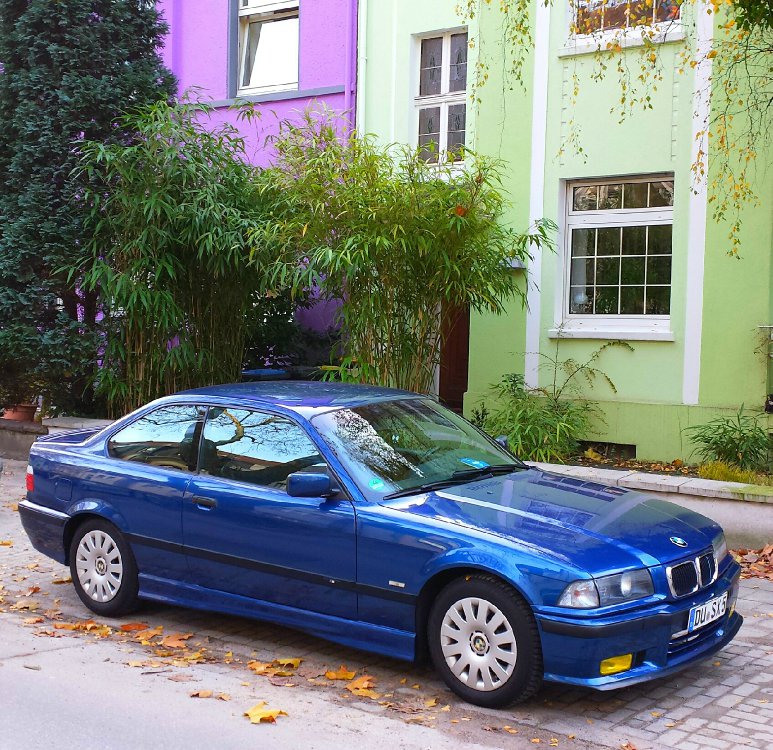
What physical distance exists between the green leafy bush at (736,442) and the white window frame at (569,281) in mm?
1125

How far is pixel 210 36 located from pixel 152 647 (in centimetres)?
1166

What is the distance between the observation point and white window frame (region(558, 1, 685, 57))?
1118cm

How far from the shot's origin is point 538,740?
15.3 feet

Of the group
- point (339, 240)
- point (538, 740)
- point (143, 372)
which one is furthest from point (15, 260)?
point (538, 740)

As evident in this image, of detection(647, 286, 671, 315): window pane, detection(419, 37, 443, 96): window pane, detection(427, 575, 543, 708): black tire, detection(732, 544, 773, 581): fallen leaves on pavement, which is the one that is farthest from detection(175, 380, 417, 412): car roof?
detection(419, 37, 443, 96): window pane

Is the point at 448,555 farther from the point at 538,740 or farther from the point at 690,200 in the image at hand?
the point at 690,200

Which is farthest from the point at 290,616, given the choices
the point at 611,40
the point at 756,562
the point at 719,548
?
the point at 611,40

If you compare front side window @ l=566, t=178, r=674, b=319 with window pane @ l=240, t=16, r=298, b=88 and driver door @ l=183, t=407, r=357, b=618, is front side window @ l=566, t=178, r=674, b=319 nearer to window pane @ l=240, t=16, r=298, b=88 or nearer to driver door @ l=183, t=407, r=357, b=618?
window pane @ l=240, t=16, r=298, b=88

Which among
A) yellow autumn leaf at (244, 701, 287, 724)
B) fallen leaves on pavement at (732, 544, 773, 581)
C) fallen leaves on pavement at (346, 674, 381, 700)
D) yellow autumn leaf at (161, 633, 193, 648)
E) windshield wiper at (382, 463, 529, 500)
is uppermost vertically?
windshield wiper at (382, 463, 529, 500)

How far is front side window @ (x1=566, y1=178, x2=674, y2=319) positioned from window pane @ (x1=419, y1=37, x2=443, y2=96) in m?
2.67

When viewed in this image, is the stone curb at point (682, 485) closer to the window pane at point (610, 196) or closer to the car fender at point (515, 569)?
the car fender at point (515, 569)

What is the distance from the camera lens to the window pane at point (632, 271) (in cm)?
1168

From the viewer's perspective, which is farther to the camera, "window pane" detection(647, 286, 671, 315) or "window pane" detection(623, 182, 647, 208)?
"window pane" detection(623, 182, 647, 208)

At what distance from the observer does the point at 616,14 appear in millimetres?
11766
